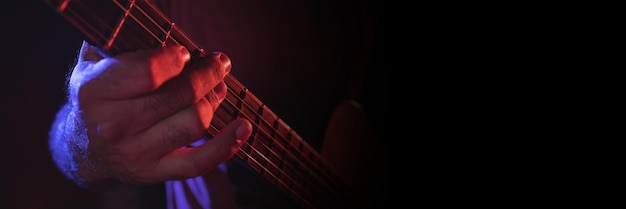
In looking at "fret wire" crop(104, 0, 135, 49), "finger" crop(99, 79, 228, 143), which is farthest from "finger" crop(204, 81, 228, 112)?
"fret wire" crop(104, 0, 135, 49)

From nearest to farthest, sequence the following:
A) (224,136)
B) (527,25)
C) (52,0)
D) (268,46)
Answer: (52,0), (224,136), (268,46), (527,25)

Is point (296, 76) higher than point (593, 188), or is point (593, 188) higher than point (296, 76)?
point (296, 76)

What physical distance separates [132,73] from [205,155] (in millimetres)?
143

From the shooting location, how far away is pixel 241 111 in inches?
21.7

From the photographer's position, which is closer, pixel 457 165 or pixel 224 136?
pixel 224 136

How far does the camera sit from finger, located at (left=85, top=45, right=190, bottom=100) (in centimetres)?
39

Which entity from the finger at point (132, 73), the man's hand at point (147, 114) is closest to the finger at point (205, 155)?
the man's hand at point (147, 114)

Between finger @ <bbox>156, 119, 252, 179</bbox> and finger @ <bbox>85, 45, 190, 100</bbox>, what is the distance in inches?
4.2

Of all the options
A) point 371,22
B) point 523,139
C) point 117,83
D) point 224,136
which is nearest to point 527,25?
point 523,139

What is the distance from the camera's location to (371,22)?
4.23ft

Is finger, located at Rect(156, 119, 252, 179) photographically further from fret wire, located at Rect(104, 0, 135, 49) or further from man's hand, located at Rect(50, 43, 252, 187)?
fret wire, located at Rect(104, 0, 135, 49)

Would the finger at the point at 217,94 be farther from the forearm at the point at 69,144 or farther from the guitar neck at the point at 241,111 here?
the forearm at the point at 69,144

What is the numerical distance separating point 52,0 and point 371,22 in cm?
103

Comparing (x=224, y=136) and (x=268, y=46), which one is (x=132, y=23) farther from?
(x=268, y=46)
